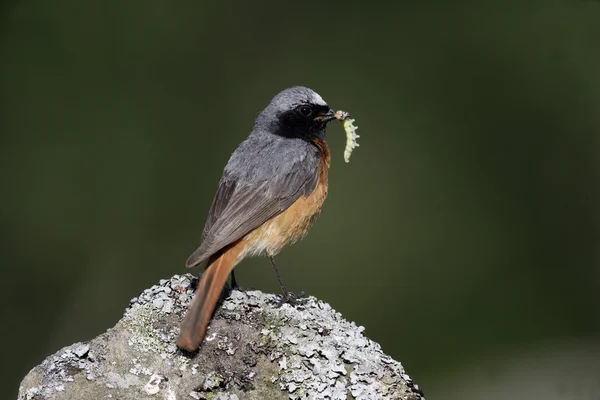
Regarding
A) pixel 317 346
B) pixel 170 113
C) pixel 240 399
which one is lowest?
pixel 240 399

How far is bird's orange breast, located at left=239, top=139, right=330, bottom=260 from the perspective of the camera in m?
4.36

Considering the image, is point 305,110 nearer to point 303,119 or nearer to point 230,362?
point 303,119

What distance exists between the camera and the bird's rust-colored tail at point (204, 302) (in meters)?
3.13

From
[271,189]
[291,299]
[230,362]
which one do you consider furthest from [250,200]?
[230,362]

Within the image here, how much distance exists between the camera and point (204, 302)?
3328 millimetres

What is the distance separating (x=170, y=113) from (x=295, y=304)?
3.20m

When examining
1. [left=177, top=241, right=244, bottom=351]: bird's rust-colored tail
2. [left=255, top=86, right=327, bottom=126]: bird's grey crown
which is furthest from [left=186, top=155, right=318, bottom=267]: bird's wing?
[left=255, top=86, right=327, bottom=126]: bird's grey crown

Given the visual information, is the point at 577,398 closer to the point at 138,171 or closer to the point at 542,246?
the point at 542,246

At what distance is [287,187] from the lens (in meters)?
4.50

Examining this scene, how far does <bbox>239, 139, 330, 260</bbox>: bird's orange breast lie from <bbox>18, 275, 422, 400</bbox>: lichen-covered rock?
34.3 inches

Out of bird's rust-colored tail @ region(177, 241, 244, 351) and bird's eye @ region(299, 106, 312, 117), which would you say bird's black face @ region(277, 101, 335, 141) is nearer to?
bird's eye @ region(299, 106, 312, 117)

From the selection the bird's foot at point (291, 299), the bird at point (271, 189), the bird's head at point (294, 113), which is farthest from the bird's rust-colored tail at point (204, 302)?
the bird's head at point (294, 113)

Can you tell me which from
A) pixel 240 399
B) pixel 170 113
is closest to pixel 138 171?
pixel 170 113

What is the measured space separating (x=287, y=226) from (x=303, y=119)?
31.8 inches
